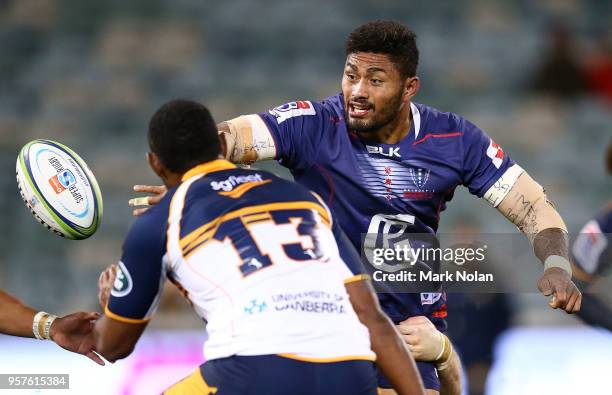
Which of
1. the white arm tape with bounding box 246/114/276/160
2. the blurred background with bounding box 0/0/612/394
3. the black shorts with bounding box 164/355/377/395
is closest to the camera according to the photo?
the black shorts with bounding box 164/355/377/395

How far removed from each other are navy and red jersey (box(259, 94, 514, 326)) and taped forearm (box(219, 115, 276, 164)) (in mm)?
40

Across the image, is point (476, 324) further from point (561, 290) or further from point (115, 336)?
point (115, 336)

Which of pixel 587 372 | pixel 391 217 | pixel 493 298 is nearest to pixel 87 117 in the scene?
pixel 493 298

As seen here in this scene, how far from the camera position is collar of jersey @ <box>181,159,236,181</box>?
3826mm

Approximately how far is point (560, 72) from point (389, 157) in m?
7.23

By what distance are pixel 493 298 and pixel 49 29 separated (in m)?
6.63

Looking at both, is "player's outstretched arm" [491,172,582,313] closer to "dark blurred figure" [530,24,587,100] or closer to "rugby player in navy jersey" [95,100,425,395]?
"rugby player in navy jersey" [95,100,425,395]

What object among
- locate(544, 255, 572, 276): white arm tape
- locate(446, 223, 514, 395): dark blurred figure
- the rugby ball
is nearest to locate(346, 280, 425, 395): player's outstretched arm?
locate(544, 255, 572, 276): white arm tape

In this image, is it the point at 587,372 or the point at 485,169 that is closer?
the point at 485,169

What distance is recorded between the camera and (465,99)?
11.5 metres

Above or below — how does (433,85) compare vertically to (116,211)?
above

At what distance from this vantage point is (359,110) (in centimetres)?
493

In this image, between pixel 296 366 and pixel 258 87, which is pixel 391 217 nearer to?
pixel 296 366

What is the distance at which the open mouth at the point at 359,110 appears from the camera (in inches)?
194
